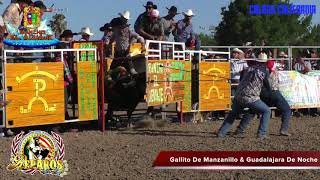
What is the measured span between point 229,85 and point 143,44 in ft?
10.5

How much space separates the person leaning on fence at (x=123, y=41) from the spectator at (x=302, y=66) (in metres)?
5.88

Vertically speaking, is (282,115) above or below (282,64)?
below

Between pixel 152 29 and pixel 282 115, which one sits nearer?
pixel 282 115

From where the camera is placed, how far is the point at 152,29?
1432 centimetres

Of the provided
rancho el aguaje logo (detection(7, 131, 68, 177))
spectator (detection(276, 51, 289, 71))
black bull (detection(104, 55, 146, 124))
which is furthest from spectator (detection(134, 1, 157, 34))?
rancho el aguaje logo (detection(7, 131, 68, 177))

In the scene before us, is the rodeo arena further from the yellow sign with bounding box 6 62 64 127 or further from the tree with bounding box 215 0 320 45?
the tree with bounding box 215 0 320 45

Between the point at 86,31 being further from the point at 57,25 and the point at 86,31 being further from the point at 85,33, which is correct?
the point at 57,25

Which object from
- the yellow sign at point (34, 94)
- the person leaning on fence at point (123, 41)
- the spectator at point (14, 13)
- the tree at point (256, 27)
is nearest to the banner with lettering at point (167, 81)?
the person leaning on fence at point (123, 41)

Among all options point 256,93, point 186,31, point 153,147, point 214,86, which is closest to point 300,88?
point 214,86

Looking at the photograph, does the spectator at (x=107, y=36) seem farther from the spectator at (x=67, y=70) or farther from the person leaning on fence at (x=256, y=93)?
the person leaning on fence at (x=256, y=93)

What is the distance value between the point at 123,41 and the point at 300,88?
5.55 metres

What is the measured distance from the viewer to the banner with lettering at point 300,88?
53.1 feet

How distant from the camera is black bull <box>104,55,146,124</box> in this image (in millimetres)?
12992

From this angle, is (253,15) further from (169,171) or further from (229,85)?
(169,171)
